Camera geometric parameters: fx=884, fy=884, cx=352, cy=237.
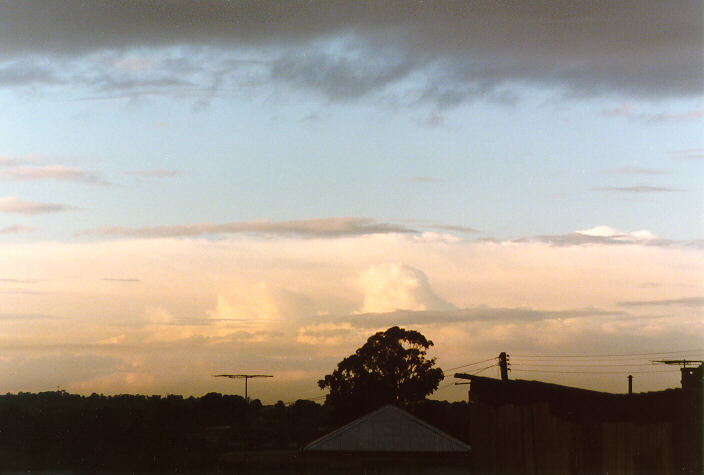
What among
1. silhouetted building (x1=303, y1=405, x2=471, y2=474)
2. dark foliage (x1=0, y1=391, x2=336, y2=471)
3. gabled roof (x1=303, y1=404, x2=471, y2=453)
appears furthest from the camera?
dark foliage (x1=0, y1=391, x2=336, y2=471)

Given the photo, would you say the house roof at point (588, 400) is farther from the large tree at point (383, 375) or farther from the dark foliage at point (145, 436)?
the large tree at point (383, 375)

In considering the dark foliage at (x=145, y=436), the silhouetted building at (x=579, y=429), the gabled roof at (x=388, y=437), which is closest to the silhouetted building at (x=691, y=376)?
the silhouetted building at (x=579, y=429)

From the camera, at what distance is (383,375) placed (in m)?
75.4

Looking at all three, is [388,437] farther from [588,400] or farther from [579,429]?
[588,400]

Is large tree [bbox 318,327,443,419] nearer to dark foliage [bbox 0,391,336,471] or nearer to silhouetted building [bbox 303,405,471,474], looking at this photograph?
dark foliage [bbox 0,391,336,471]

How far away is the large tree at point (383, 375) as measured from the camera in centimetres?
7431

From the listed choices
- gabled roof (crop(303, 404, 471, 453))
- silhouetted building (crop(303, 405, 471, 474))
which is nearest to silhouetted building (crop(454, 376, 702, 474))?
silhouetted building (crop(303, 405, 471, 474))

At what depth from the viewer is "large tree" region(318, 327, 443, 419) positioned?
74.3 m

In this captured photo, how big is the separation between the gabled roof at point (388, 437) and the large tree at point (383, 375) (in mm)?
17222

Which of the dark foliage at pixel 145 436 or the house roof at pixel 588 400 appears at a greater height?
the house roof at pixel 588 400

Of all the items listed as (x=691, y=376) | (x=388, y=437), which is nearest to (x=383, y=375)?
(x=388, y=437)

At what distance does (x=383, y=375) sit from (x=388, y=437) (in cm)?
1915

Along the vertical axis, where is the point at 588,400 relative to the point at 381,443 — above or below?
above

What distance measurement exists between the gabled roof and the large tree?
17222mm
